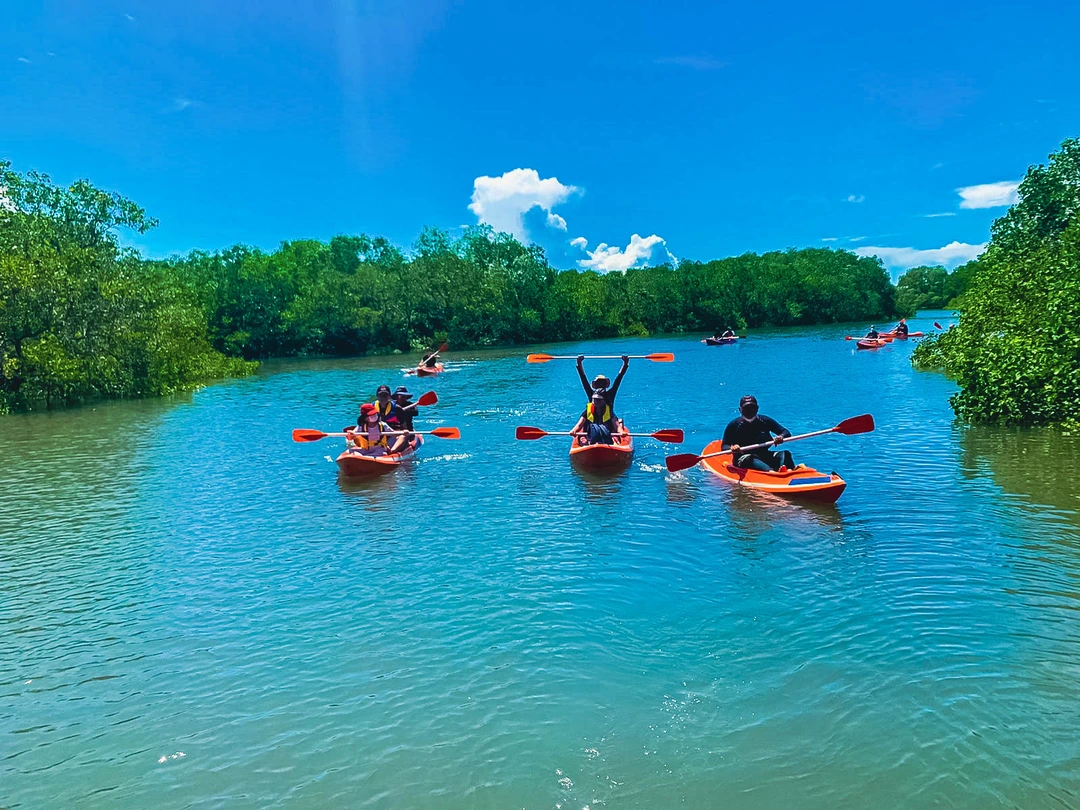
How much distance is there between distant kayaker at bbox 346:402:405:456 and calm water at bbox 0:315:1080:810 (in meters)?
1.11

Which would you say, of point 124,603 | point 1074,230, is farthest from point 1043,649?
point 1074,230

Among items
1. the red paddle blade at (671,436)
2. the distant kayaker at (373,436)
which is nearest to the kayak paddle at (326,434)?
the distant kayaker at (373,436)

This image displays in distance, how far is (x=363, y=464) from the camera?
1758 centimetres

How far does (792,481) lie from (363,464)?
30.6 feet

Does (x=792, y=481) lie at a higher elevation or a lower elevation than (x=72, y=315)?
lower

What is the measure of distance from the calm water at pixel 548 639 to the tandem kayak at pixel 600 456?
44 centimetres

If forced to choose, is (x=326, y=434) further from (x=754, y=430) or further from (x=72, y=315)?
(x=72, y=315)

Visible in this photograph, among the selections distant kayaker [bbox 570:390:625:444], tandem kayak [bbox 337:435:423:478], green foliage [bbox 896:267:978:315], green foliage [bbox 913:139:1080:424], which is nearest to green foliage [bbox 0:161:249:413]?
tandem kayak [bbox 337:435:423:478]

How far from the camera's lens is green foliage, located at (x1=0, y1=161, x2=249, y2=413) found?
33.4 meters

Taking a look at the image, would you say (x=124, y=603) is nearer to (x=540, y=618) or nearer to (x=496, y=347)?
(x=540, y=618)

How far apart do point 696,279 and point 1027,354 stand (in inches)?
3634

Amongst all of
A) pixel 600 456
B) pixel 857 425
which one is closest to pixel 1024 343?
pixel 857 425

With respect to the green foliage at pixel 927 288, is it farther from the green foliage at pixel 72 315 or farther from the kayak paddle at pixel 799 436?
the kayak paddle at pixel 799 436

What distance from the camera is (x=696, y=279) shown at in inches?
4316
